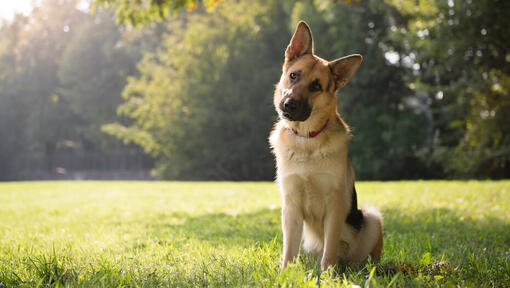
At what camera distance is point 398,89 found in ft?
74.8

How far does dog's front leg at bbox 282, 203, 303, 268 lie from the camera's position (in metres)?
3.35

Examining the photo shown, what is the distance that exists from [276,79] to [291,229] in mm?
22407

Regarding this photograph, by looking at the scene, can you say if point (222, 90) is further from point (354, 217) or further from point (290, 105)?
point (290, 105)

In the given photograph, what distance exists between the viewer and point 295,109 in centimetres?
328

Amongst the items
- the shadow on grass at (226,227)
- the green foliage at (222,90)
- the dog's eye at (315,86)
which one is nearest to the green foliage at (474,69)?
the green foliage at (222,90)

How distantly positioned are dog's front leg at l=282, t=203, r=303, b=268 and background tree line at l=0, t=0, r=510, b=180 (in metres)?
6.74

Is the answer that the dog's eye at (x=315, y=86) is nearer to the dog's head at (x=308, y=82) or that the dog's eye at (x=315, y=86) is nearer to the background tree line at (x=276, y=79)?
the dog's head at (x=308, y=82)

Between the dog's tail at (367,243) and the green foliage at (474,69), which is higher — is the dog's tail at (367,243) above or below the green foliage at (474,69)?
below

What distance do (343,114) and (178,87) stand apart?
34.5 ft

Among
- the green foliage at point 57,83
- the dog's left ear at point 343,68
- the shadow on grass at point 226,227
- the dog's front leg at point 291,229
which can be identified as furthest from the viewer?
the green foliage at point 57,83

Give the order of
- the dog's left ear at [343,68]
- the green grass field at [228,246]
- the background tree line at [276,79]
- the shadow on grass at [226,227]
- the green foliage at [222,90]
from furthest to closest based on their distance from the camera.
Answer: the green foliage at [222,90], the background tree line at [276,79], the shadow on grass at [226,227], the dog's left ear at [343,68], the green grass field at [228,246]

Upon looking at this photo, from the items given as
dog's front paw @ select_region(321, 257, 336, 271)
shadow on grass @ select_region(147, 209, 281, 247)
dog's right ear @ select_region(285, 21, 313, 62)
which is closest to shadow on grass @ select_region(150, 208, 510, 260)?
shadow on grass @ select_region(147, 209, 281, 247)

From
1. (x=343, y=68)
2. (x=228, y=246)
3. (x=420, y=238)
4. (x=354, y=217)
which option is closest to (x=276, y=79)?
(x=420, y=238)

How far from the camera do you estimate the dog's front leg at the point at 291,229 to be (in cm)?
335
